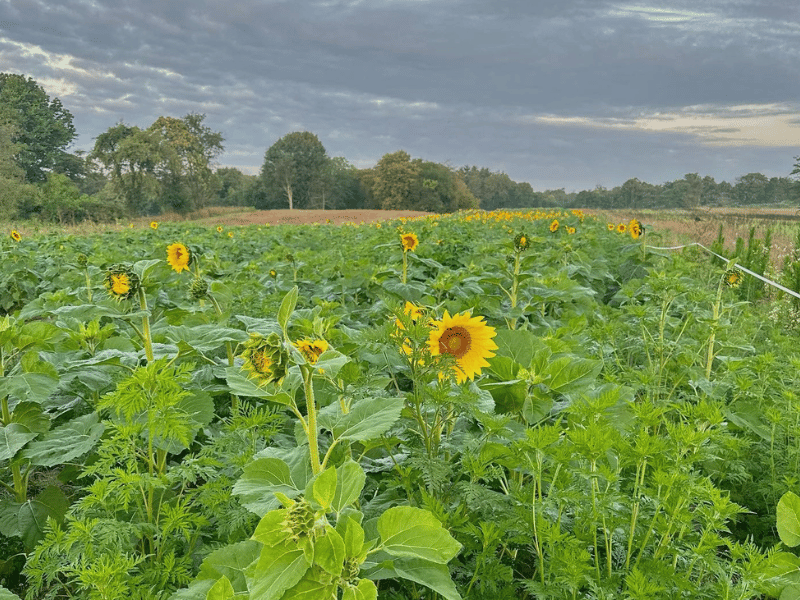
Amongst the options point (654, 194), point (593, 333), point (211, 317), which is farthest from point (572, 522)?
point (654, 194)

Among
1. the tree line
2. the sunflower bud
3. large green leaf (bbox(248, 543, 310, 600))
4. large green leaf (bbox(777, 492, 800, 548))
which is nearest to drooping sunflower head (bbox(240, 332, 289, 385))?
large green leaf (bbox(248, 543, 310, 600))

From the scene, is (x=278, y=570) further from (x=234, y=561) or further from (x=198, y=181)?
(x=198, y=181)

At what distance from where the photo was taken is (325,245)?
11.1m

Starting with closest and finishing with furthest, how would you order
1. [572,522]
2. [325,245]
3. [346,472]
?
1. [346,472]
2. [572,522]
3. [325,245]

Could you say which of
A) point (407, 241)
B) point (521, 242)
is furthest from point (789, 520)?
point (407, 241)

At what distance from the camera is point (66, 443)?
1.75 m

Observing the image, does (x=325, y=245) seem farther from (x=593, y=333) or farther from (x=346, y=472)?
(x=346, y=472)

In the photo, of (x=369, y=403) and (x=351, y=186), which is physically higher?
(x=351, y=186)

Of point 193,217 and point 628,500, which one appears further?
point 193,217

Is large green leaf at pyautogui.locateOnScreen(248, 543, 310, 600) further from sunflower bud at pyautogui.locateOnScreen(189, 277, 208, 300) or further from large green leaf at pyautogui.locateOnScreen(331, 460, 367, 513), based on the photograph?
sunflower bud at pyautogui.locateOnScreen(189, 277, 208, 300)

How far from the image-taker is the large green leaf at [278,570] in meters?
0.74

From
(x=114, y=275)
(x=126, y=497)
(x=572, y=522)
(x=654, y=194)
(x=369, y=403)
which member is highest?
(x=654, y=194)

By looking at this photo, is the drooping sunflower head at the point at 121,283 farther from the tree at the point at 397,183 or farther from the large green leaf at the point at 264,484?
the tree at the point at 397,183

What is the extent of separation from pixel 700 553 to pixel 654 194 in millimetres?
80584
